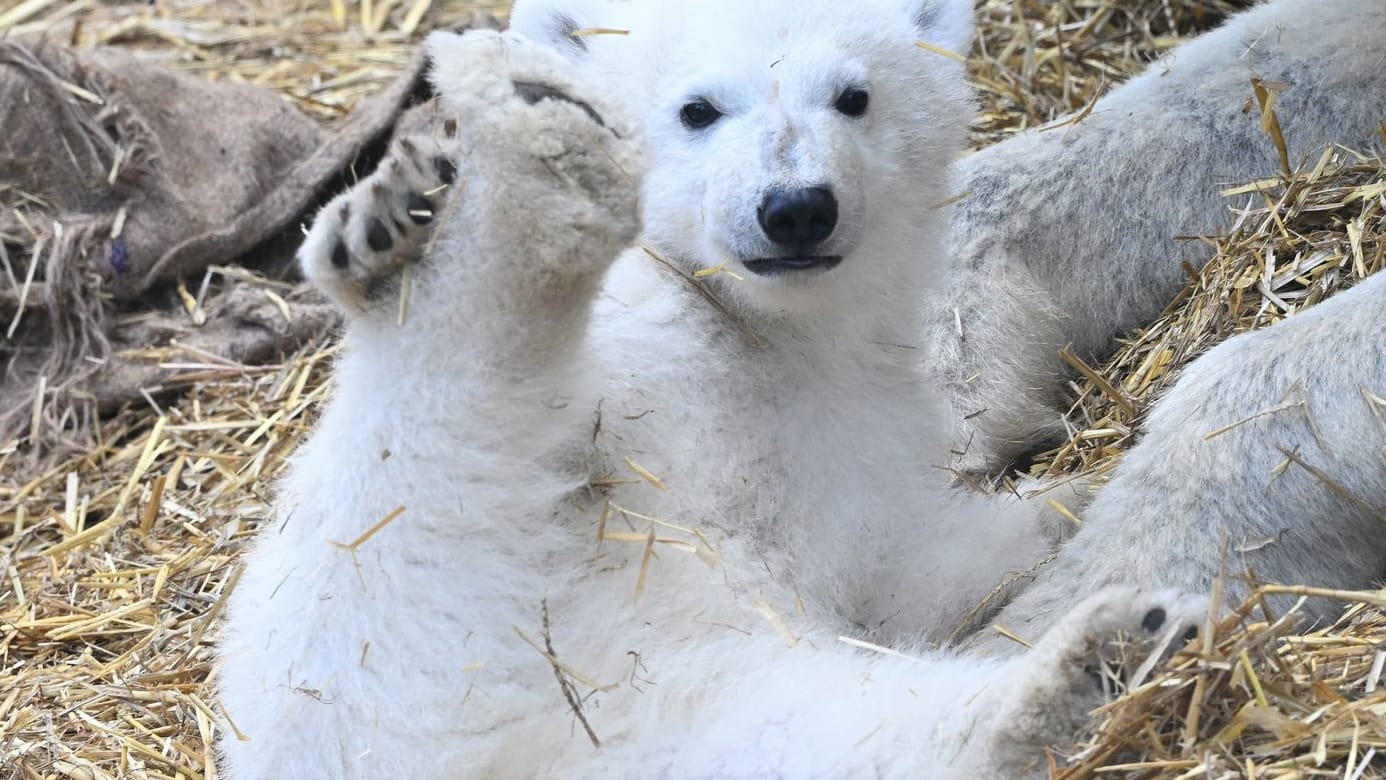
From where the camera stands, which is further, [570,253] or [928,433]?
[928,433]

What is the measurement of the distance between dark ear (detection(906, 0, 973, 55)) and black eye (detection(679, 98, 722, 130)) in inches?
27.6

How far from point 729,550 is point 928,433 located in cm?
66

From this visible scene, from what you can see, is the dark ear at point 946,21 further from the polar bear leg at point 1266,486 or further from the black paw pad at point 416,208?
the black paw pad at point 416,208

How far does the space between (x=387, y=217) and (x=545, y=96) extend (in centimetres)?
30

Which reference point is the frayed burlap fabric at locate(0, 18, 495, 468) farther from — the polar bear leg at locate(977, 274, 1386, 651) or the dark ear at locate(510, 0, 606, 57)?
the polar bear leg at locate(977, 274, 1386, 651)

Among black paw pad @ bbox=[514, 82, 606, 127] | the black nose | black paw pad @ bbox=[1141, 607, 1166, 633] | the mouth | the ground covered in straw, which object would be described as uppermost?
black paw pad @ bbox=[514, 82, 606, 127]

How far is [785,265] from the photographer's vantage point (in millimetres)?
2668

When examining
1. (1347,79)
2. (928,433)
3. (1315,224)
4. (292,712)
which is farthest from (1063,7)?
(292,712)

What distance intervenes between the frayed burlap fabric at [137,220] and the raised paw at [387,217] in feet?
7.76

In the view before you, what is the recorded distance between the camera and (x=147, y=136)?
4.85 metres

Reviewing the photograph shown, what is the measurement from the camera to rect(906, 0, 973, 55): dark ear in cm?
326

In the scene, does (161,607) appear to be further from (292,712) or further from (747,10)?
(747,10)

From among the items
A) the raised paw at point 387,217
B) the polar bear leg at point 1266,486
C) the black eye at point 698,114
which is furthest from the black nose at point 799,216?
the polar bear leg at point 1266,486

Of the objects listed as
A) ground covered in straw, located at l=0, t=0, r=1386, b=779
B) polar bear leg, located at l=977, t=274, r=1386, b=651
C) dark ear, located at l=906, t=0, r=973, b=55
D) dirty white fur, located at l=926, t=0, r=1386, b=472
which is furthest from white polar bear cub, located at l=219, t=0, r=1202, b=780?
dirty white fur, located at l=926, t=0, r=1386, b=472
